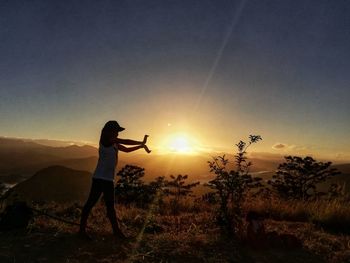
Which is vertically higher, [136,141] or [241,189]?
[136,141]

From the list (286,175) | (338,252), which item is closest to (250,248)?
(338,252)

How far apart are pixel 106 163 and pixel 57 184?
265 ft

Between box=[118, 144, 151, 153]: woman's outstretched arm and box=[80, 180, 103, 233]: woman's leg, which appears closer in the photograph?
box=[80, 180, 103, 233]: woman's leg

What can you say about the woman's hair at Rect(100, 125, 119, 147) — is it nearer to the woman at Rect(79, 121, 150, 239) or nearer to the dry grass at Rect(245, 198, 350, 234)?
the woman at Rect(79, 121, 150, 239)

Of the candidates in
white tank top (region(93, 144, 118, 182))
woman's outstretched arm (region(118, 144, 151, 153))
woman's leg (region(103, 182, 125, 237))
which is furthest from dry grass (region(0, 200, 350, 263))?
woman's outstretched arm (region(118, 144, 151, 153))

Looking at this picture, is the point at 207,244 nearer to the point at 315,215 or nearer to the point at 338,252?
the point at 338,252

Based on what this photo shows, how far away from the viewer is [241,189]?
760 cm

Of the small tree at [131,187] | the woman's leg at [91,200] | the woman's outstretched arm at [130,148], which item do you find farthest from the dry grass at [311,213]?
the small tree at [131,187]

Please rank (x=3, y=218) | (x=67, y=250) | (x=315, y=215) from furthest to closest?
(x=315, y=215) < (x=3, y=218) < (x=67, y=250)

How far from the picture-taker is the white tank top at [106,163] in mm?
6613

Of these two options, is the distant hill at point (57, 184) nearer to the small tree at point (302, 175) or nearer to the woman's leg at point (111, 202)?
the small tree at point (302, 175)

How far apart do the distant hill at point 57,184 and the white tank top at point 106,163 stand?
68591mm

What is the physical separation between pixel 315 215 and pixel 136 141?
5.13m

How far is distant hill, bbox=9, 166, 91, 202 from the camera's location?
250 feet
